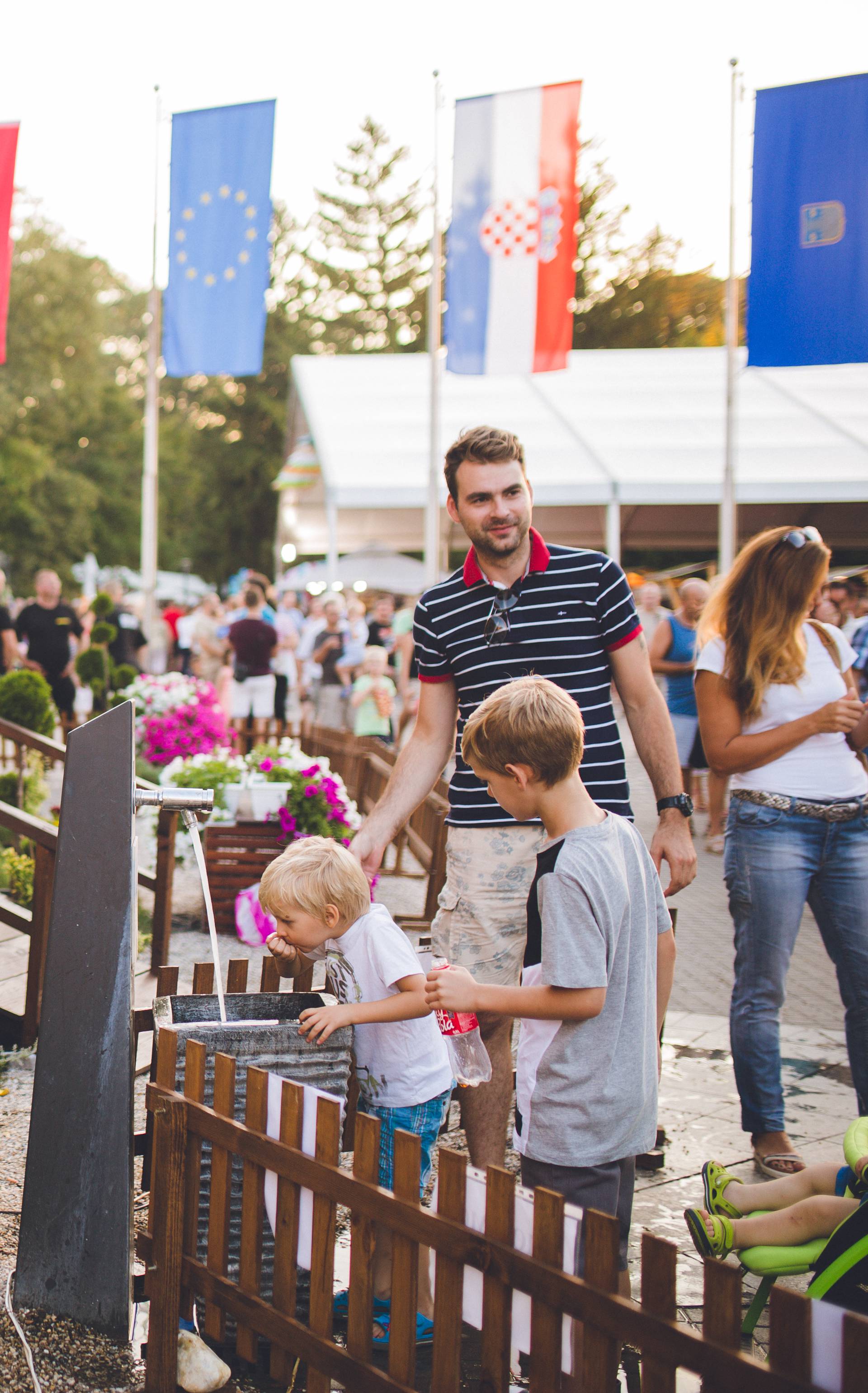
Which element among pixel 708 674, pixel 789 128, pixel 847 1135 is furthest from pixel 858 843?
pixel 789 128

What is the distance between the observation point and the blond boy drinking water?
2676 millimetres

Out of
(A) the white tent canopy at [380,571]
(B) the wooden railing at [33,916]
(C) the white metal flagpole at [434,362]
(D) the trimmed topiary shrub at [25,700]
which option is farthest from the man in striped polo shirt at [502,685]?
(A) the white tent canopy at [380,571]

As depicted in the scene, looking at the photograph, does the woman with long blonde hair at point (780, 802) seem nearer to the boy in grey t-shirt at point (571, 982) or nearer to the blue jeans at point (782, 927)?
the blue jeans at point (782, 927)

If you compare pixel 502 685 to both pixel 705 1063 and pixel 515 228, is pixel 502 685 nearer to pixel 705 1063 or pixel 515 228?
pixel 705 1063

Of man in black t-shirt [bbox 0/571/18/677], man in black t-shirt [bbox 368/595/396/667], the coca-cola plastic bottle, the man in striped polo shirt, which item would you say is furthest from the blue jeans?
man in black t-shirt [bbox 368/595/396/667]

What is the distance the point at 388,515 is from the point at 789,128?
60.0ft

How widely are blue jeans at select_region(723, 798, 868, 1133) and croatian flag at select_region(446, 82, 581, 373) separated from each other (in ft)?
33.0

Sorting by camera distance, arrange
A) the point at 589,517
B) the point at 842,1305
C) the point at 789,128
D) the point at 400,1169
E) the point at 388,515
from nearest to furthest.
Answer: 1. the point at 400,1169
2. the point at 842,1305
3. the point at 789,128
4. the point at 589,517
5. the point at 388,515

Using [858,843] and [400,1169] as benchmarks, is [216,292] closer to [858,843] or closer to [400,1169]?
[858,843]

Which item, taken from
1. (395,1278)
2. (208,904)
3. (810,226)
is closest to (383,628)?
(810,226)

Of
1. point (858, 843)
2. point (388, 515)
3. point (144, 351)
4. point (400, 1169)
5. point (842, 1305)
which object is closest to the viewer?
point (400, 1169)

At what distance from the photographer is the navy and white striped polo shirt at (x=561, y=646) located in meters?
3.13

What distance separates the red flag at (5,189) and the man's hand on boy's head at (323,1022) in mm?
10619

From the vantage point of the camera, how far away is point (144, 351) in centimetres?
5906
